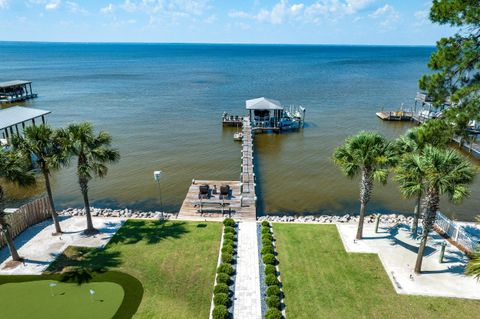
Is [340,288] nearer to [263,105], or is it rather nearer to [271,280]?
[271,280]

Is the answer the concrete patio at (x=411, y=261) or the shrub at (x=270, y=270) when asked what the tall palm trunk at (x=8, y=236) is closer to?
the shrub at (x=270, y=270)

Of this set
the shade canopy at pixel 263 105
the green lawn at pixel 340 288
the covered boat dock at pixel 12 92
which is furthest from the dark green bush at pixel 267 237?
the covered boat dock at pixel 12 92

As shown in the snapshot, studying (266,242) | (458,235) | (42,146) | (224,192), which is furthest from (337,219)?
(42,146)

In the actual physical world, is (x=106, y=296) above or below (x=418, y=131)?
below

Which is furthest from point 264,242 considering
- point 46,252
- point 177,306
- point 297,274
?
point 46,252

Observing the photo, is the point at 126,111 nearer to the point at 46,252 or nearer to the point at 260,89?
the point at 260,89

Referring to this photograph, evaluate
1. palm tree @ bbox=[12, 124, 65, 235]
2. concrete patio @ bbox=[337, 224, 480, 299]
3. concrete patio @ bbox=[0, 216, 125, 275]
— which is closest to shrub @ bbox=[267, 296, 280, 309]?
concrete patio @ bbox=[337, 224, 480, 299]
